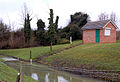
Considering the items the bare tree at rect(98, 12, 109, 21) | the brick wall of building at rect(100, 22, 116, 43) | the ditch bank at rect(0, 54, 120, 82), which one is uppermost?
the bare tree at rect(98, 12, 109, 21)

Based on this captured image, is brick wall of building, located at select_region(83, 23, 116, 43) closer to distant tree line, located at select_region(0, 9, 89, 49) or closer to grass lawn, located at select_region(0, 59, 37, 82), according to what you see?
distant tree line, located at select_region(0, 9, 89, 49)

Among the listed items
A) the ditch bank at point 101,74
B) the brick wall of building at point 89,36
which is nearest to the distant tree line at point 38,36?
the brick wall of building at point 89,36

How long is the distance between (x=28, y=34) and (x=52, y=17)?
7191mm

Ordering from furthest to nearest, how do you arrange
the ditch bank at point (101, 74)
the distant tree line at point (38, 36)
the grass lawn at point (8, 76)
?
the distant tree line at point (38, 36) → the ditch bank at point (101, 74) → the grass lawn at point (8, 76)

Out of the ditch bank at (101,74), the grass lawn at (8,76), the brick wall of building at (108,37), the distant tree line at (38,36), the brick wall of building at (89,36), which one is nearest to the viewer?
the grass lawn at (8,76)

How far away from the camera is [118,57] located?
16062 mm

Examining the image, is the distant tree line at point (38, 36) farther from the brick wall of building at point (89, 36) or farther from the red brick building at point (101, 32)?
the red brick building at point (101, 32)

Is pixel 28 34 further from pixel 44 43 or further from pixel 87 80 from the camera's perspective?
pixel 87 80

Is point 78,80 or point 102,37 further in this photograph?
point 102,37

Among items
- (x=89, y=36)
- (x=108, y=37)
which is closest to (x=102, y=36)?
(x=108, y=37)

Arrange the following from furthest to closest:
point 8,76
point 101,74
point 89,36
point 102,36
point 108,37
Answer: point 89,36 < point 108,37 < point 102,36 < point 101,74 < point 8,76

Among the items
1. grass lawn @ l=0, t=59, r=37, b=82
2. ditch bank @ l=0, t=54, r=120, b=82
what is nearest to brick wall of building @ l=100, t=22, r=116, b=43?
ditch bank @ l=0, t=54, r=120, b=82

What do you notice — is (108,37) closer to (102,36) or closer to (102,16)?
(102,36)

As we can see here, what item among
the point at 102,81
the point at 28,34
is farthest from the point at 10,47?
the point at 102,81
